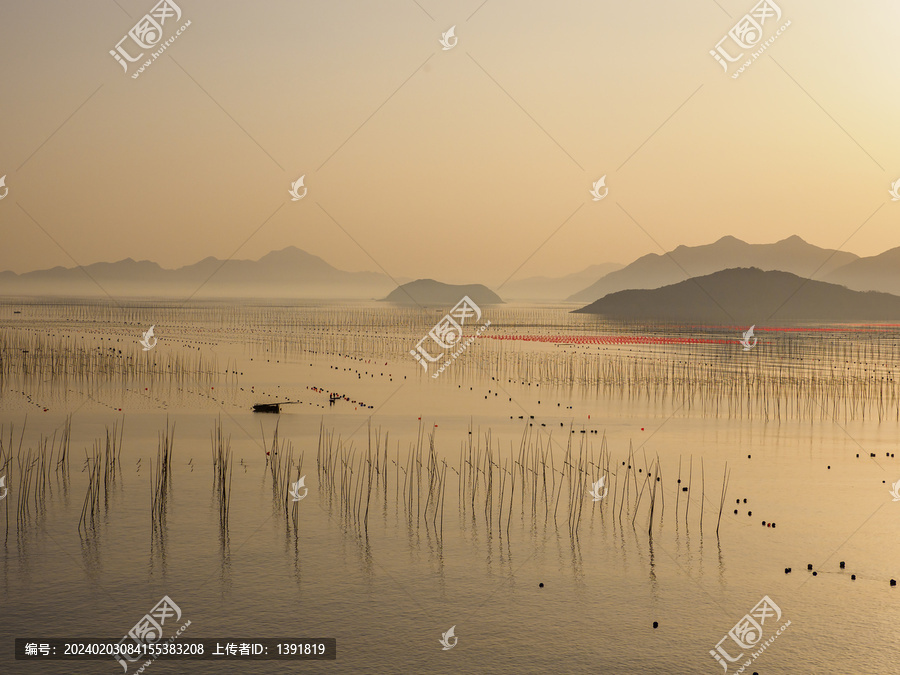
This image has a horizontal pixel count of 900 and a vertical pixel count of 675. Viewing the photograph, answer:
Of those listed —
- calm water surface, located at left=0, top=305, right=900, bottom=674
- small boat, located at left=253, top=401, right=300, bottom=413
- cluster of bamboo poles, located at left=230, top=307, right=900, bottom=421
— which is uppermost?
cluster of bamboo poles, located at left=230, top=307, right=900, bottom=421

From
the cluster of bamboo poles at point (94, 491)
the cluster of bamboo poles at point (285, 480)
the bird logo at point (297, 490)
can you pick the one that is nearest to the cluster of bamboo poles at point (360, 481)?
the bird logo at point (297, 490)

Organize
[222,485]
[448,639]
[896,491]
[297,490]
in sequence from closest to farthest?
[448,639] → [222,485] → [297,490] → [896,491]

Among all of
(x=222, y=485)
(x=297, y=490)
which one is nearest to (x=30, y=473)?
(x=222, y=485)

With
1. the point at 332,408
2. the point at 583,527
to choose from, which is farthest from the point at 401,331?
the point at 583,527

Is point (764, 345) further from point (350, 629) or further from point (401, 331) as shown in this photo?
point (350, 629)

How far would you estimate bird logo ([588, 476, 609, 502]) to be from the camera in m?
17.7

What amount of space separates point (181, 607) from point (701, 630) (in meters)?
7.28

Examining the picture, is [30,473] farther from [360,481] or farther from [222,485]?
[360,481]

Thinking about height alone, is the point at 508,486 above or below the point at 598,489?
A: above

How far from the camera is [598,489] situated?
1822 cm

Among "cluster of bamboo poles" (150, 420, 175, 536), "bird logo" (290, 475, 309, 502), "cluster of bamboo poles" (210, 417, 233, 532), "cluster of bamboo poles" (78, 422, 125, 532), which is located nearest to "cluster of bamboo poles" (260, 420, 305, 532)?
"bird logo" (290, 475, 309, 502)

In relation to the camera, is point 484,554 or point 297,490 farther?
point 297,490

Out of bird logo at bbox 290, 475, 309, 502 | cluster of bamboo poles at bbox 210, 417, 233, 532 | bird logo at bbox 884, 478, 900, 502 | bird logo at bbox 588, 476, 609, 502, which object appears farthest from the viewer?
bird logo at bbox 884, 478, 900, 502

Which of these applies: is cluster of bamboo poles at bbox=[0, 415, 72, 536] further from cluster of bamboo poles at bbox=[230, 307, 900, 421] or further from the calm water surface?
cluster of bamboo poles at bbox=[230, 307, 900, 421]
